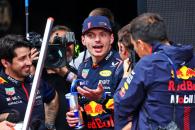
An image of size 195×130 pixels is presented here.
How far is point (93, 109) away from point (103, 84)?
0.19 m

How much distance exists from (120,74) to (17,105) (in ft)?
→ 2.48

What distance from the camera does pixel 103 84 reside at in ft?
11.7

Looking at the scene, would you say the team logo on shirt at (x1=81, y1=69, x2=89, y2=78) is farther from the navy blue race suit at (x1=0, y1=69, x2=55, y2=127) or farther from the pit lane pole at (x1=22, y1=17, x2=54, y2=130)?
the pit lane pole at (x1=22, y1=17, x2=54, y2=130)

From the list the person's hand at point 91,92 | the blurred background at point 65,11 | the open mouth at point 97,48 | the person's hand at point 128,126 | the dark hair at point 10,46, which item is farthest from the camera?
the blurred background at point 65,11

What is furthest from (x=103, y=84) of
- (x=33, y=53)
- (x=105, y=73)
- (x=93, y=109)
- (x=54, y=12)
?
(x=54, y=12)

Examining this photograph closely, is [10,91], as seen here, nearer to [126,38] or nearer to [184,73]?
[126,38]

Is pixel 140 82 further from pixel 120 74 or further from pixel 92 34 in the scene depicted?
pixel 92 34

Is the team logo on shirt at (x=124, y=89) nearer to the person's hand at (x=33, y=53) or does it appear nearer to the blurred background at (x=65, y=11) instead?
the person's hand at (x=33, y=53)

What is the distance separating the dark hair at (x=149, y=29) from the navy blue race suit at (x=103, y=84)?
2.32 feet

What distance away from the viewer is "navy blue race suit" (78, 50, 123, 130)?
11.4ft

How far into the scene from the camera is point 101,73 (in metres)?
3.61

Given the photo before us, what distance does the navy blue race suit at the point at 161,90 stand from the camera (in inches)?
108

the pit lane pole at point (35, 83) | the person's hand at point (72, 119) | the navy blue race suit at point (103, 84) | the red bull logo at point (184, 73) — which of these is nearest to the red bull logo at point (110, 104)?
the navy blue race suit at point (103, 84)

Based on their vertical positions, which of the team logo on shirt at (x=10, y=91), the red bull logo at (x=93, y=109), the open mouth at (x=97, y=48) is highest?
the open mouth at (x=97, y=48)
